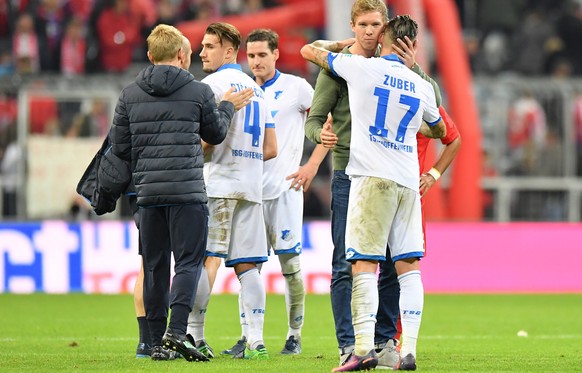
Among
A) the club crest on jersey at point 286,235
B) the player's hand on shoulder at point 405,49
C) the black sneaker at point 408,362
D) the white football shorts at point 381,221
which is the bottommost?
the black sneaker at point 408,362

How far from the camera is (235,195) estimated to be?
348 inches

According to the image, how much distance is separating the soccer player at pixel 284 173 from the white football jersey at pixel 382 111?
6.58ft

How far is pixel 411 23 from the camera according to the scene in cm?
775

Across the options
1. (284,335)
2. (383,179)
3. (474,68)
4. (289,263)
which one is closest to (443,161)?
(383,179)

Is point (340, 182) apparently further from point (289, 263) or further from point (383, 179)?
point (289, 263)

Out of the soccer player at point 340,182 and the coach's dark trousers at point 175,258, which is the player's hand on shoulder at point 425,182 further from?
the coach's dark trousers at point 175,258

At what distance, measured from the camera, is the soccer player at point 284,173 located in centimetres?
980

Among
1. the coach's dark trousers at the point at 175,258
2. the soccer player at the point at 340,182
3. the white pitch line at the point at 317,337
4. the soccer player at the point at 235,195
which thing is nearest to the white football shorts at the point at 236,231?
the soccer player at the point at 235,195

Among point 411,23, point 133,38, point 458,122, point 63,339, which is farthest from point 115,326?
point 133,38

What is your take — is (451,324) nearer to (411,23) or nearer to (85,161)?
(411,23)

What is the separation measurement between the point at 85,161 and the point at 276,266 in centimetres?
317

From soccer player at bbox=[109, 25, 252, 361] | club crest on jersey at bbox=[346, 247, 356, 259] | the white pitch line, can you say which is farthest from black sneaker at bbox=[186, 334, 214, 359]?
the white pitch line

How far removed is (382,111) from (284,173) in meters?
2.30

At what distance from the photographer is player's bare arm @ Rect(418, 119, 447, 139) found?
26.6 feet
